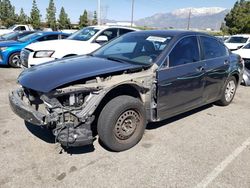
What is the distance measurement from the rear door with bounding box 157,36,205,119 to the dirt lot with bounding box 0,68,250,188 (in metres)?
0.46

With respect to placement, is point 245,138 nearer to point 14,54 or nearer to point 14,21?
point 14,54

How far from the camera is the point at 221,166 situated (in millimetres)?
3469

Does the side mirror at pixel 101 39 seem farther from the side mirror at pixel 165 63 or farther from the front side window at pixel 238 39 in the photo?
the front side window at pixel 238 39

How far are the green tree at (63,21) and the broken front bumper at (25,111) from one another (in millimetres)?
53664

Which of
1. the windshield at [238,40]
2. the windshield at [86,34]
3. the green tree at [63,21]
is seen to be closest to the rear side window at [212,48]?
the windshield at [86,34]

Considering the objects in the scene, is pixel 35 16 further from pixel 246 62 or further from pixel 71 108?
pixel 71 108

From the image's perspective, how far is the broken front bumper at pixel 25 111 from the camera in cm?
331

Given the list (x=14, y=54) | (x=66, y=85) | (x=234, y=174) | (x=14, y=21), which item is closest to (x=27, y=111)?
(x=66, y=85)

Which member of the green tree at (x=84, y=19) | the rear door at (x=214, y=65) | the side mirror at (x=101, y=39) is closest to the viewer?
the rear door at (x=214, y=65)

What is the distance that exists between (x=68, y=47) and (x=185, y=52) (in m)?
4.40

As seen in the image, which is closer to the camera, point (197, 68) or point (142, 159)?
point (142, 159)

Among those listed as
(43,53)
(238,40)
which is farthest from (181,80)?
(238,40)

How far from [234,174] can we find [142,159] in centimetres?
114

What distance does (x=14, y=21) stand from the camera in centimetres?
5259
